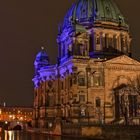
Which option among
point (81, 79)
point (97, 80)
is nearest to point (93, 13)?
point (97, 80)

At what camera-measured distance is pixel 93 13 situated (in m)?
90.0

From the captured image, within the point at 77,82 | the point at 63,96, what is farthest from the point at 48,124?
the point at 77,82

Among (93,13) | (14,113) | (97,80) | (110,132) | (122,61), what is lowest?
(110,132)

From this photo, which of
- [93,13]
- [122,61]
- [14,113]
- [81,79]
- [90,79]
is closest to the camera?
[81,79]

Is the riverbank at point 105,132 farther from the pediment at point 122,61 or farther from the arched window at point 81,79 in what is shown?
the pediment at point 122,61

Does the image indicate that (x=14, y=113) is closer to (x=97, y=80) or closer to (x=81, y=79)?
(x=97, y=80)

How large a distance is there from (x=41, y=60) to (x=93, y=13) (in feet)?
54.4

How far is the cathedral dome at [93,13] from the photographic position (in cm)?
8925

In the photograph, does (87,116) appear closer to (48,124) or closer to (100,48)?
(48,124)

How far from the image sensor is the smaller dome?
94.7m

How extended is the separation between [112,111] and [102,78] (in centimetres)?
642

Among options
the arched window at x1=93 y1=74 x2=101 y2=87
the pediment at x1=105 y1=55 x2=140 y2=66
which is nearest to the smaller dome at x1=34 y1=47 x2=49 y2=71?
the arched window at x1=93 y1=74 x2=101 y2=87

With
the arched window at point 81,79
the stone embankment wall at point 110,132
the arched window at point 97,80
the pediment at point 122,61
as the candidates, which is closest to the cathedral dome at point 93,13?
the pediment at point 122,61

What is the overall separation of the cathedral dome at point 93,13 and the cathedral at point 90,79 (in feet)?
0.74
